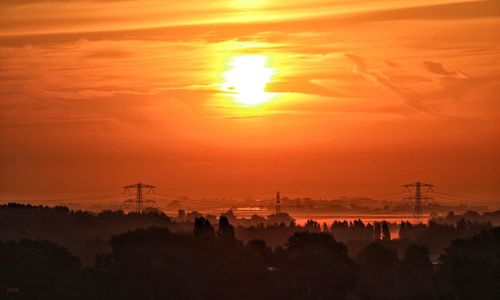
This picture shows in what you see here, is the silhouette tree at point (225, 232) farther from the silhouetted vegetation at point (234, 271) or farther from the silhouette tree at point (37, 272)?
the silhouette tree at point (37, 272)

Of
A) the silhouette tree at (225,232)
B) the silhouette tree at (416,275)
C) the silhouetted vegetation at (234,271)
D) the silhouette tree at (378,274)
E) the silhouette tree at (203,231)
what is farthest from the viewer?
the silhouette tree at (203,231)

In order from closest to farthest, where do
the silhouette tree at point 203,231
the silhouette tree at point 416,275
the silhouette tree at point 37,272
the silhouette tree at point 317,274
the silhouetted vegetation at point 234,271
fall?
the silhouette tree at point 37,272 → the silhouetted vegetation at point 234,271 → the silhouette tree at point 317,274 → the silhouette tree at point 416,275 → the silhouette tree at point 203,231

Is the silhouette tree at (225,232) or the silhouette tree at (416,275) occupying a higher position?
the silhouette tree at (225,232)

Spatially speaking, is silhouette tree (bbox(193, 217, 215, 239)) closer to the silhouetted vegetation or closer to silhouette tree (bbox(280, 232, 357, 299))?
the silhouetted vegetation

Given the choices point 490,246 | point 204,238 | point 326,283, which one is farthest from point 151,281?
point 490,246

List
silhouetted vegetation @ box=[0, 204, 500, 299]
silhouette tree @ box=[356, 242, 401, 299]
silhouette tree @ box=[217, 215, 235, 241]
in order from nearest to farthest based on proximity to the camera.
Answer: silhouetted vegetation @ box=[0, 204, 500, 299]
silhouette tree @ box=[356, 242, 401, 299]
silhouette tree @ box=[217, 215, 235, 241]

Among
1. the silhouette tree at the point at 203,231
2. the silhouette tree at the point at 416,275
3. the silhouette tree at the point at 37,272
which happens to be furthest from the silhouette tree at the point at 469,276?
the silhouette tree at the point at 37,272

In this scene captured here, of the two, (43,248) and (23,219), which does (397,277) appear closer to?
(43,248)

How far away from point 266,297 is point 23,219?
84306 mm

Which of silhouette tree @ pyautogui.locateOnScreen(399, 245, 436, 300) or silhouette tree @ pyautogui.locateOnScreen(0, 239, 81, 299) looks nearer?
silhouette tree @ pyautogui.locateOnScreen(0, 239, 81, 299)

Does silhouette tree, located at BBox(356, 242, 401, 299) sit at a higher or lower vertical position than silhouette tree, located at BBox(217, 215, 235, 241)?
lower

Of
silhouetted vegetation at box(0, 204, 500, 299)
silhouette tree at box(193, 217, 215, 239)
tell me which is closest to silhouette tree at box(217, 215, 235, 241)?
silhouetted vegetation at box(0, 204, 500, 299)

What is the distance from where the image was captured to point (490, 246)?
494 feet

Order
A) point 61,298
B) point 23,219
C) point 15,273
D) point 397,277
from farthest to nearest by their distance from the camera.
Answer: point 23,219 < point 397,277 < point 15,273 < point 61,298
